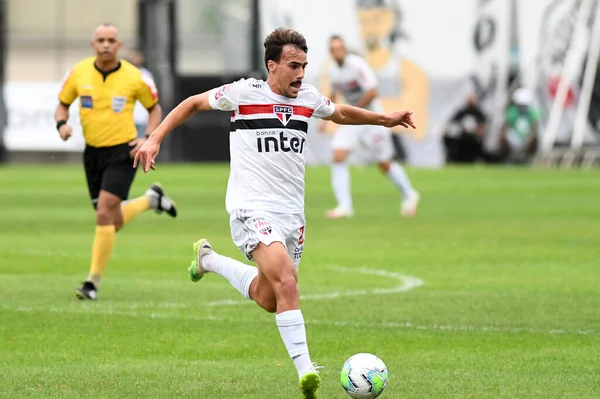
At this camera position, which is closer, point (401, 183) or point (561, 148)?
point (401, 183)

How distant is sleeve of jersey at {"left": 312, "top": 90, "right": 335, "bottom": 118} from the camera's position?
27.0ft

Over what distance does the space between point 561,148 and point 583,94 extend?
6.03ft

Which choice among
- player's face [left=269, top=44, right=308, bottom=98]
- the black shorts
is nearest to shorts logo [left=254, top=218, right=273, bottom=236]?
player's face [left=269, top=44, right=308, bottom=98]

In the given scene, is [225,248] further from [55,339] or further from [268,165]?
[268,165]

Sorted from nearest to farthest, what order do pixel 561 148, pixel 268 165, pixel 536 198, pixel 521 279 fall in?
1. pixel 268 165
2. pixel 521 279
3. pixel 536 198
4. pixel 561 148

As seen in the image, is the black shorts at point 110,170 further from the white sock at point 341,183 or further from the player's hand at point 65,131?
the white sock at point 341,183

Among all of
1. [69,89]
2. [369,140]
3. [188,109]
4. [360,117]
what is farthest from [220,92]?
[369,140]

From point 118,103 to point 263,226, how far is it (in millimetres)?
4928

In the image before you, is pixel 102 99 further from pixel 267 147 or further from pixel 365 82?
pixel 365 82

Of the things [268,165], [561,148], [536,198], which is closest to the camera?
[268,165]

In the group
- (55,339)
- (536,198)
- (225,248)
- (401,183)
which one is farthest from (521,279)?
(536,198)

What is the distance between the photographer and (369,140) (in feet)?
69.1

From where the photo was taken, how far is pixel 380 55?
42812 mm

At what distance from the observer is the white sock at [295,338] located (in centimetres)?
730
